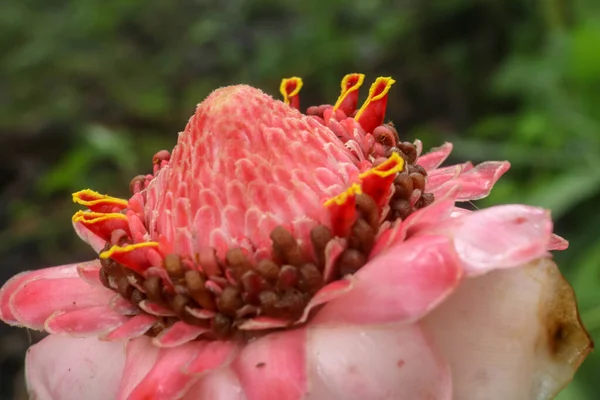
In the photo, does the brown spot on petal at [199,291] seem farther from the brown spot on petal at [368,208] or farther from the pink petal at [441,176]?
the pink petal at [441,176]

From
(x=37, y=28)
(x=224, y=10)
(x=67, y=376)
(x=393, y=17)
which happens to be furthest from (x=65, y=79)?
(x=67, y=376)

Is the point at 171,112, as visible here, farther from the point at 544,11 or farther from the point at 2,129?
the point at 544,11

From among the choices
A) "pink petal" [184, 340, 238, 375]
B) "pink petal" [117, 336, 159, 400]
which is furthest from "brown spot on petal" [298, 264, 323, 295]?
"pink petal" [117, 336, 159, 400]

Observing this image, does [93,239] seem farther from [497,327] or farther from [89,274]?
[497,327]

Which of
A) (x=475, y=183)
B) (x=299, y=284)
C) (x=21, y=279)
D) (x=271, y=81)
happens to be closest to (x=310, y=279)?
(x=299, y=284)

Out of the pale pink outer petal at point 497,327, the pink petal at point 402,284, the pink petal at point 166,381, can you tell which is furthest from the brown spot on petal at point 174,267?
the pale pink outer petal at point 497,327
